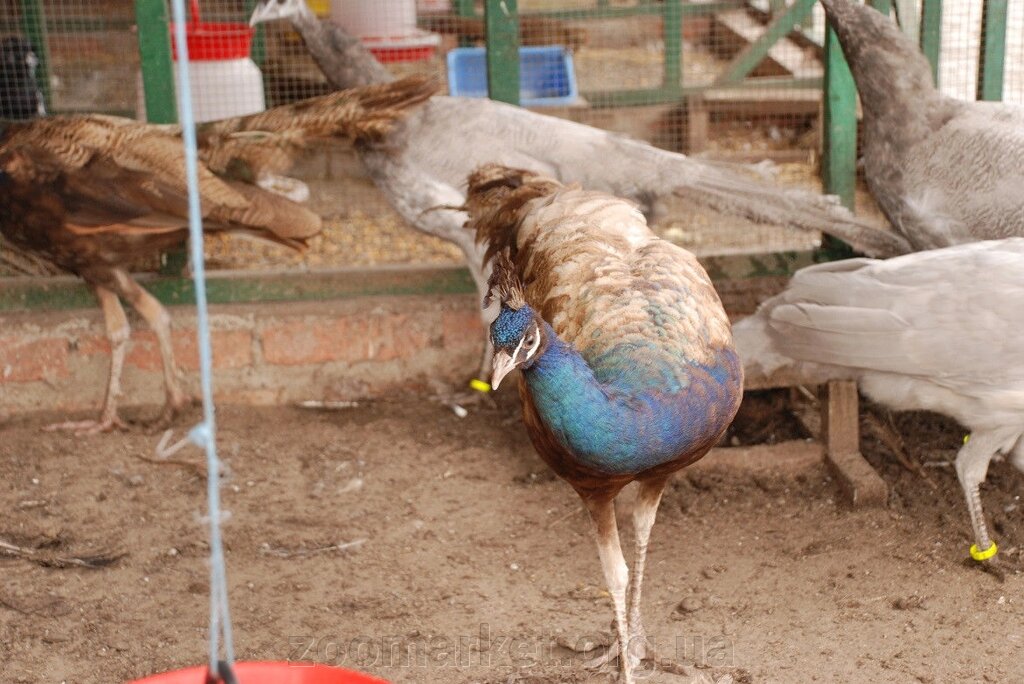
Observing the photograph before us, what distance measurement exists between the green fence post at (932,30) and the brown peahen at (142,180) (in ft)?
5.96

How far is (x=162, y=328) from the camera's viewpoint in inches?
169

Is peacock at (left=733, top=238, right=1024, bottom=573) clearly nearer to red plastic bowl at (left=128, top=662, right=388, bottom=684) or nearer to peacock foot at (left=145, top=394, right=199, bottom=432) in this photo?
red plastic bowl at (left=128, top=662, right=388, bottom=684)

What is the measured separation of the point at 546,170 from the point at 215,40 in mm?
1413

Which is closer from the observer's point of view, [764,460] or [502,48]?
[764,460]

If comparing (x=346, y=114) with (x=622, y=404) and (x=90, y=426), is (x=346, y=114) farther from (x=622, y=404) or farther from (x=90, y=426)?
(x=622, y=404)

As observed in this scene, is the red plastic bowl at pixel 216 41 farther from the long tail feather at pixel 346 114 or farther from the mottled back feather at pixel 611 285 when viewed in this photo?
the mottled back feather at pixel 611 285

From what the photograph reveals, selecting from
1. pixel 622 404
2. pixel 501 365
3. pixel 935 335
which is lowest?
pixel 935 335

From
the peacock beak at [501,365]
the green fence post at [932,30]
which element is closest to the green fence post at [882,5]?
the green fence post at [932,30]

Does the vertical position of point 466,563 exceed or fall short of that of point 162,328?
it falls short

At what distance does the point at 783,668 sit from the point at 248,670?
1404 millimetres

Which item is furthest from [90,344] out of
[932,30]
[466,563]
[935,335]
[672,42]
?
[932,30]

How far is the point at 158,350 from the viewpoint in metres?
4.47

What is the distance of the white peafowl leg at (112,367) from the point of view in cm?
428

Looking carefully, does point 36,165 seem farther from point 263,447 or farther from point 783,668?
point 783,668
